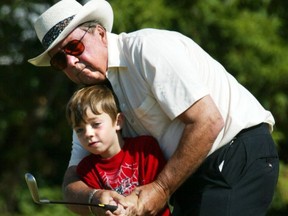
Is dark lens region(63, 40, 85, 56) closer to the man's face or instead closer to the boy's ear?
the man's face

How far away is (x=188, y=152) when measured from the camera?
14.0 ft

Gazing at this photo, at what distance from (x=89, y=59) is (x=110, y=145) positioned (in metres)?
0.36

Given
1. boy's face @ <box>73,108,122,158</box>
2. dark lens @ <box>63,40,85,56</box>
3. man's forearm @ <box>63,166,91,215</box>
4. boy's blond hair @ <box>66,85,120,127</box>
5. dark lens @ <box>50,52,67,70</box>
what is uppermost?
dark lens @ <box>63,40,85,56</box>

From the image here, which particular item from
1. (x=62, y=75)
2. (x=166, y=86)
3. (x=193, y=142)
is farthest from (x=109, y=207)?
(x=62, y=75)

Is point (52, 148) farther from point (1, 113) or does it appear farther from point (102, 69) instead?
point (102, 69)

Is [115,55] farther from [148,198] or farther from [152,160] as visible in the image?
[148,198]

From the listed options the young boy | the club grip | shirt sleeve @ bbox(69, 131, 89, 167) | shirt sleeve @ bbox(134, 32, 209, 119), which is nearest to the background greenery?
shirt sleeve @ bbox(69, 131, 89, 167)

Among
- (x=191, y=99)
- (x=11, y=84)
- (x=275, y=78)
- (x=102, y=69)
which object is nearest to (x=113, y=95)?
(x=102, y=69)

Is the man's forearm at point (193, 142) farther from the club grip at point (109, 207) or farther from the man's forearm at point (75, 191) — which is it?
the man's forearm at point (75, 191)

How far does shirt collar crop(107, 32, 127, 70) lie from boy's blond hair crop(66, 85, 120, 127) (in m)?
0.11

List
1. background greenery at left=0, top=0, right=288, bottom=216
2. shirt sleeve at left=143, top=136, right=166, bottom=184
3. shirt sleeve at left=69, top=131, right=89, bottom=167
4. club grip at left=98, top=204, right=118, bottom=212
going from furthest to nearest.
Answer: background greenery at left=0, top=0, right=288, bottom=216
shirt sleeve at left=69, top=131, right=89, bottom=167
shirt sleeve at left=143, top=136, right=166, bottom=184
club grip at left=98, top=204, right=118, bottom=212

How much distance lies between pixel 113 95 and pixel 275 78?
4.63m

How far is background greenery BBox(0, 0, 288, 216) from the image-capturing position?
350 inches

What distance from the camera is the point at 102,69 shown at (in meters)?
4.46
